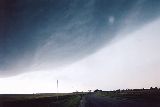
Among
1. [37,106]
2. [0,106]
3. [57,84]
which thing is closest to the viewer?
[0,106]

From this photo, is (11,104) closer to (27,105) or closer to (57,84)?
(27,105)

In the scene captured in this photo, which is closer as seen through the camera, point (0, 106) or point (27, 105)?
point (0, 106)

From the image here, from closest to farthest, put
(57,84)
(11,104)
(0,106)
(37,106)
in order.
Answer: (0,106), (11,104), (37,106), (57,84)

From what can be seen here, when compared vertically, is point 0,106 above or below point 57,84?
below

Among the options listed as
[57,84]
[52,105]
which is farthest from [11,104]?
[57,84]

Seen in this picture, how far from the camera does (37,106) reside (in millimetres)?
38219

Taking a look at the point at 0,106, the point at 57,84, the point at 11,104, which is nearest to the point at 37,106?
the point at 11,104

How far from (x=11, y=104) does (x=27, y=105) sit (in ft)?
13.2

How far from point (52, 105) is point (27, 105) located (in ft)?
13.4

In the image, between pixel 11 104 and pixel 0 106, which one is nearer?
pixel 0 106

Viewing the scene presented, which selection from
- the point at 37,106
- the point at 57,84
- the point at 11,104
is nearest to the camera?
the point at 11,104

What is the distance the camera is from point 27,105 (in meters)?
38.8

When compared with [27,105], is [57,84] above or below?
above

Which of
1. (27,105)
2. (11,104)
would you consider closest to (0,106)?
(11,104)
